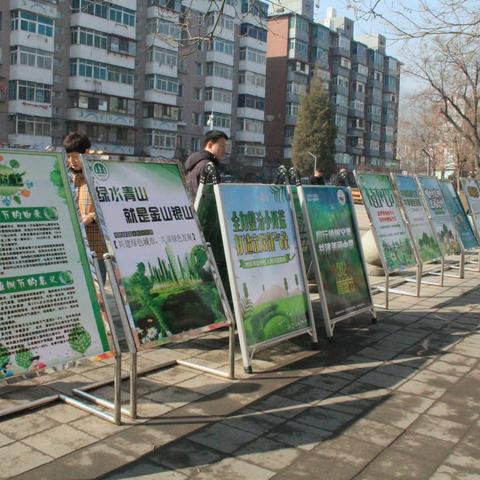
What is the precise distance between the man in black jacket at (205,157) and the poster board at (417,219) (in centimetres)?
305

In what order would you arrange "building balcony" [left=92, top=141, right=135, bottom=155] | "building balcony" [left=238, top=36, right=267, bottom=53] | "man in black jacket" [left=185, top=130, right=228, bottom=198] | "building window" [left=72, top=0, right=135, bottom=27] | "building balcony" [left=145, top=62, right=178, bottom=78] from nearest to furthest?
1. "man in black jacket" [left=185, top=130, right=228, bottom=198]
2. "building window" [left=72, top=0, right=135, bottom=27]
3. "building balcony" [left=92, top=141, right=135, bottom=155]
4. "building balcony" [left=145, top=62, right=178, bottom=78]
5. "building balcony" [left=238, top=36, right=267, bottom=53]

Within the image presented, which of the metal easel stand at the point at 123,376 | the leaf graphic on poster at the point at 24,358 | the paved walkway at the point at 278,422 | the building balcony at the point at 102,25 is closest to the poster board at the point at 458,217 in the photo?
the paved walkway at the point at 278,422

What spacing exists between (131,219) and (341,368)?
2245 millimetres

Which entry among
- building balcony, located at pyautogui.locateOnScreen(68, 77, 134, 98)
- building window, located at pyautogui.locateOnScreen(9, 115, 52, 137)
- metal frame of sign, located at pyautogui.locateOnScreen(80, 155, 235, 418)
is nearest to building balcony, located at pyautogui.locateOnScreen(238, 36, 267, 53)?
building balcony, located at pyautogui.locateOnScreen(68, 77, 134, 98)

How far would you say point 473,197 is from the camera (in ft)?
37.2

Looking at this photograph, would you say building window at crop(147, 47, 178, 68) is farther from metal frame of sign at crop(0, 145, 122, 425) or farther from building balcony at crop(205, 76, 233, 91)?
metal frame of sign at crop(0, 145, 122, 425)

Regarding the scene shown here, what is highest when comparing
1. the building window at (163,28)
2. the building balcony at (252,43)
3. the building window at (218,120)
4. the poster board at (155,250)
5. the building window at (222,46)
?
the building balcony at (252,43)

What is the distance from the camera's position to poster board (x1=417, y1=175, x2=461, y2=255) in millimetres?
9039

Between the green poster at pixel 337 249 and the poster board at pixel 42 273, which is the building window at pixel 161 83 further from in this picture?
the poster board at pixel 42 273

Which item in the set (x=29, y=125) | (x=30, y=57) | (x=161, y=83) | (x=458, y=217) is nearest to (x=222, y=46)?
(x=161, y=83)

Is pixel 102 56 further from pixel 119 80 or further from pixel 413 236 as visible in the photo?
pixel 413 236

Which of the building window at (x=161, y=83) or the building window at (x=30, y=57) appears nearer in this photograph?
the building window at (x=30, y=57)

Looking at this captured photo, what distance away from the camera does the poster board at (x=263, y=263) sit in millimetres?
4809

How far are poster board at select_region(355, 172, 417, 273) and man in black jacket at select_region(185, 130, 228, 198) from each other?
1915 mm
